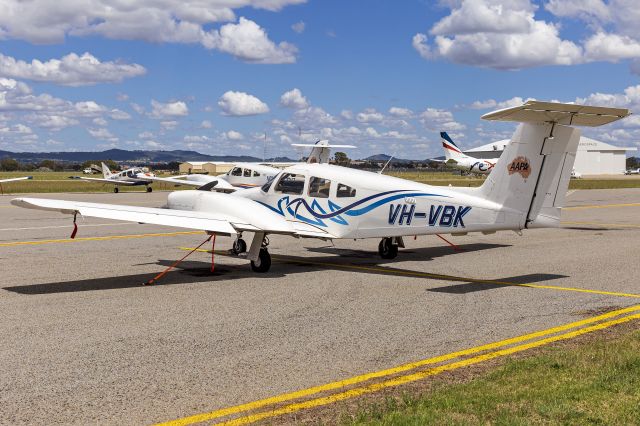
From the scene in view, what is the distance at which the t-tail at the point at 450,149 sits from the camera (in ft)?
284

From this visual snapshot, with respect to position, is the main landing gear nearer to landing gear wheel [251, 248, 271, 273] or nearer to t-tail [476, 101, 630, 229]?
landing gear wheel [251, 248, 271, 273]

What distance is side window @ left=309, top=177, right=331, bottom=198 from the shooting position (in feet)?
48.6

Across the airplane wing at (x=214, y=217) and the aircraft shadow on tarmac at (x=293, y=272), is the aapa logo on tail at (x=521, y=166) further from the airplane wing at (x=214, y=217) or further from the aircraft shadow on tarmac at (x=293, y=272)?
the airplane wing at (x=214, y=217)

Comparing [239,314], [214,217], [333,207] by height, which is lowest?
[239,314]

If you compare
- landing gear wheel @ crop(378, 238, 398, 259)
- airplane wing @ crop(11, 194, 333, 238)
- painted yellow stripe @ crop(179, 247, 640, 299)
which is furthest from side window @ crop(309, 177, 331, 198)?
landing gear wheel @ crop(378, 238, 398, 259)

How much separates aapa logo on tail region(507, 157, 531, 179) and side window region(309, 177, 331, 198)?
3.97 metres

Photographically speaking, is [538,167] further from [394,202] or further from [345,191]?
[345,191]

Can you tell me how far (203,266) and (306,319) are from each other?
6.04 metres

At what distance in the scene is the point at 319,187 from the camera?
14867 millimetres

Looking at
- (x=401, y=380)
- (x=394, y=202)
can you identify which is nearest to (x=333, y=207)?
(x=394, y=202)

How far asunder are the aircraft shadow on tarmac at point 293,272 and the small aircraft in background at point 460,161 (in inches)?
2568

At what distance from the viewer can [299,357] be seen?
7680mm

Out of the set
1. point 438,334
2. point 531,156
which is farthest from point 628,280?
point 438,334

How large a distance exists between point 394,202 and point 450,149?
247 feet
